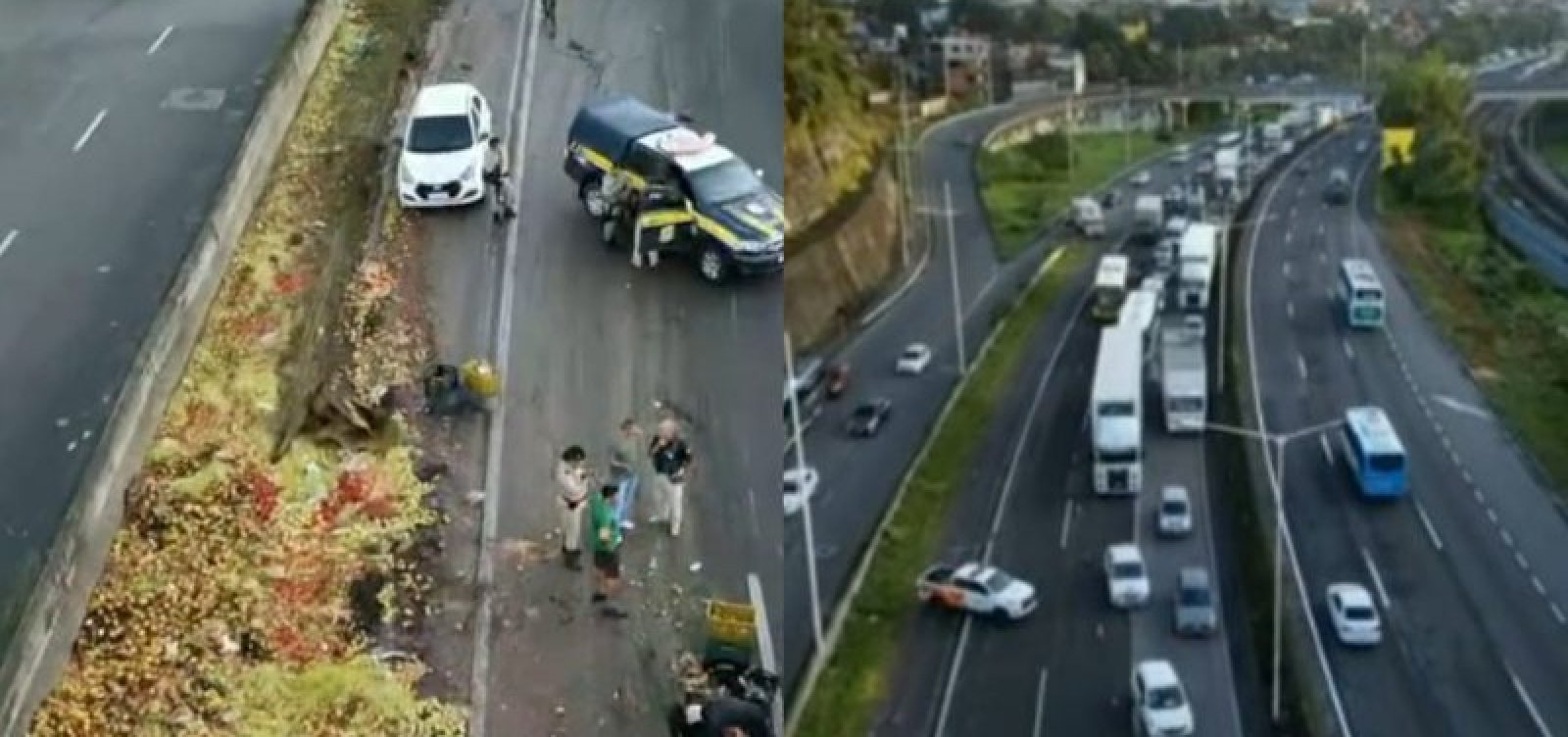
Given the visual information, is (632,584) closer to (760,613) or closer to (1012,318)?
(760,613)

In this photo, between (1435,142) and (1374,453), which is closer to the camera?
(1374,453)

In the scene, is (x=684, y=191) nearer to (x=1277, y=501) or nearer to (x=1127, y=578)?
(x=1127, y=578)

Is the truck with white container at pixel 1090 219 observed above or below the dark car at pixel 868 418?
above

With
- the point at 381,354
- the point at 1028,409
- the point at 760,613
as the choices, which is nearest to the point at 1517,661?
the point at 1028,409

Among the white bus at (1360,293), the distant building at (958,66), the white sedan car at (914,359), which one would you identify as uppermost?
the distant building at (958,66)

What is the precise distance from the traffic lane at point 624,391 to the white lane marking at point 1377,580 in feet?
3.67

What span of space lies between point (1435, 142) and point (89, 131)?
305 cm

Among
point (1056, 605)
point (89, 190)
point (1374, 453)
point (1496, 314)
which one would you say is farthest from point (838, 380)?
point (89, 190)

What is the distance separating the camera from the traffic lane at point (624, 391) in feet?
13.9

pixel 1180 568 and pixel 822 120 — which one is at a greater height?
pixel 822 120

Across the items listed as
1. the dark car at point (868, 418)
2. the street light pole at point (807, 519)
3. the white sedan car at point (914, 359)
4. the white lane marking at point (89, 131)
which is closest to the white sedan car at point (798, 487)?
the street light pole at point (807, 519)

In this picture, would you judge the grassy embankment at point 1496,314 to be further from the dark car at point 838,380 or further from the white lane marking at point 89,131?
the white lane marking at point 89,131

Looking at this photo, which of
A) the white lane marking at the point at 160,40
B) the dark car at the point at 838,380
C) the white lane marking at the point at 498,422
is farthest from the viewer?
the white lane marking at the point at 160,40

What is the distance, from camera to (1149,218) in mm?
4613
